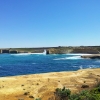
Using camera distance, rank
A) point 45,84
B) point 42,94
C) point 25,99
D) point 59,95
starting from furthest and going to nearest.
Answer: point 45,84 < point 42,94 < point 25,99 < point 59,95

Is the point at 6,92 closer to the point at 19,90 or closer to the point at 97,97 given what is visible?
the point at 19,90

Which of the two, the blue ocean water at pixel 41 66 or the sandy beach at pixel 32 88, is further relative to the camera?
the blue ocean water at pixel 41 66

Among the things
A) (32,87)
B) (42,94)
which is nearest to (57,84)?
(32,87)

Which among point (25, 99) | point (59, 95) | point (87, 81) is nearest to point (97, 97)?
point (59, 95)

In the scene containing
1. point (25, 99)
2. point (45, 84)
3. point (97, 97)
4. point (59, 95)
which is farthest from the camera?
point (45, 84)

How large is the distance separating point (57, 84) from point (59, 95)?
47.0ft

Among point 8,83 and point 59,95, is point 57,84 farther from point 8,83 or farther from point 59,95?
point 59,95

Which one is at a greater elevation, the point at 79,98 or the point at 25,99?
the point at 79,98

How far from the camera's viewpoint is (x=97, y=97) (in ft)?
72.4

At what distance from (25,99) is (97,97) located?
12.9 m

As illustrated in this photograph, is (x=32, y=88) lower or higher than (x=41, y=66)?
lower

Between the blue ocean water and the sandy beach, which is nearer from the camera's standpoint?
the sandy beach

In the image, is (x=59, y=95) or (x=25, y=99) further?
(x=25, y=99)

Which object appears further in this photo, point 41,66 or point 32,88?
point 41,66
